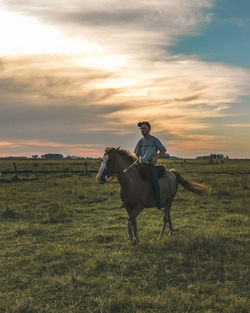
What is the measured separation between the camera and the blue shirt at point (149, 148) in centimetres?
845

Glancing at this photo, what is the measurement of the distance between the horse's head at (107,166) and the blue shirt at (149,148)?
84 cm

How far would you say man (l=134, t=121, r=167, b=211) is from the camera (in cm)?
838

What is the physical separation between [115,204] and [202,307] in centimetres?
1164

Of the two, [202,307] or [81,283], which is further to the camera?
[81,283]

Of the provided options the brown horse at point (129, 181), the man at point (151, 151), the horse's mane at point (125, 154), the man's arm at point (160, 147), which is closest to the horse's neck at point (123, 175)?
the brown horse at point (129, 181)

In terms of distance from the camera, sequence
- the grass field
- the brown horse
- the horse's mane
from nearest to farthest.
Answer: the grass field < the brown horse < the horse's mane

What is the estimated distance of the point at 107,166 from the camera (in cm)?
787

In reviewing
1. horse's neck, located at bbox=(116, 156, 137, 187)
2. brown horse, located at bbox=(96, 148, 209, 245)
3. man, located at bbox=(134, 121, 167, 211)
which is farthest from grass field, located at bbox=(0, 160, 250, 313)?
horse's neck, located at bbox=(116, 156, 137, 187)

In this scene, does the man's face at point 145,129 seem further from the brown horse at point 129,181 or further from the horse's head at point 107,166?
the horse's head at point 107,166

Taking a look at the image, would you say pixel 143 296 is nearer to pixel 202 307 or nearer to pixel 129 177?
pixel 202 307

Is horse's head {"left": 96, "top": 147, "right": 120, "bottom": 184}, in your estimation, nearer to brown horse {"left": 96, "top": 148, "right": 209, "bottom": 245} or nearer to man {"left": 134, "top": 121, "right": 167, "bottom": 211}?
brown horse {"left": 96, "top": 148, "right": 209, "bottom": 245}

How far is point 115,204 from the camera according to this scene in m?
16.2

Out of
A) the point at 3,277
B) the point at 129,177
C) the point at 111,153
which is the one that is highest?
the point at 111,153

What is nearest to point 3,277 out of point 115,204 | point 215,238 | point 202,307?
point 202,307
